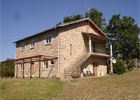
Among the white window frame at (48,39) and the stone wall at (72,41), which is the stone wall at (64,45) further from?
the white window frame at (48,39)

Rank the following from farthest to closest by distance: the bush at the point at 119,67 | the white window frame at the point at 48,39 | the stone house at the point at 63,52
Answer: the bush at the point at 119,67
the white window frame at the point at 48,39
the stone house at the point at 63,52

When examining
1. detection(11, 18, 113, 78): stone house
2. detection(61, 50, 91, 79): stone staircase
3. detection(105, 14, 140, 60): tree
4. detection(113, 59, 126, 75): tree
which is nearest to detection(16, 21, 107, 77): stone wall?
detection(11, 18, 113, 78): stone house

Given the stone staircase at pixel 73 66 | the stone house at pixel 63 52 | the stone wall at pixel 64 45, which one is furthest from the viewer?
the stone wall at pixel 64 45

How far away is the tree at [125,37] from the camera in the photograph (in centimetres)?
2936

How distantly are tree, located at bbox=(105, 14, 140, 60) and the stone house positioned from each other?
25.7ft

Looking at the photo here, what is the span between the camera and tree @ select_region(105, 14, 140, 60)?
29359 mm

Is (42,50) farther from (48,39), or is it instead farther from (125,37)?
(125,37)

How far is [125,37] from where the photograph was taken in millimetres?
29781

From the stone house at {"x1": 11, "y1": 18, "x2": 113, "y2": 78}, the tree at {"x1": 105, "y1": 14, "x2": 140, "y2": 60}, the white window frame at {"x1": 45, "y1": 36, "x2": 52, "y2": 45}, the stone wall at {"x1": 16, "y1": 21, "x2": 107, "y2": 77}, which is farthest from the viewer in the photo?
the tree at {"x1": 105, "y1": 14, "x2": 140, "y2": 60}

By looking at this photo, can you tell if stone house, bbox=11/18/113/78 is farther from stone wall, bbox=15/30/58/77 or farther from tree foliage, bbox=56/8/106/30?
tree foliage, bbox=56/8/106/30

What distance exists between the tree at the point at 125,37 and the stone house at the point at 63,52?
309 inches

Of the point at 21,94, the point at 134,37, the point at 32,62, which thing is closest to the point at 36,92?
the point at 21,94

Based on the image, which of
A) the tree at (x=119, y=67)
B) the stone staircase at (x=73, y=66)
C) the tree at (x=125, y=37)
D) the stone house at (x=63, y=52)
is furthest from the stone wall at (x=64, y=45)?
the tree at (x=125, y=37)

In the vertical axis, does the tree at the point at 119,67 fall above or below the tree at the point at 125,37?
below
